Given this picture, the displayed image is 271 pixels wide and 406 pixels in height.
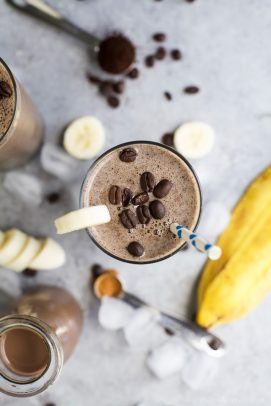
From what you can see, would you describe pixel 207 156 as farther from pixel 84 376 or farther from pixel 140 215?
pixel 84 376

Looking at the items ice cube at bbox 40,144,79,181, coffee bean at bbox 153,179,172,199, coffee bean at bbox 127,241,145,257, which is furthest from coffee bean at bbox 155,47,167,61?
coffee bean at bbox 127,241,145,257

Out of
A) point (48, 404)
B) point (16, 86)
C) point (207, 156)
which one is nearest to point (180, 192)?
point (207, 156)

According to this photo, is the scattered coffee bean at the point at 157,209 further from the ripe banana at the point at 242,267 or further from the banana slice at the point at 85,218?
the ripe banana at the point at 242,267

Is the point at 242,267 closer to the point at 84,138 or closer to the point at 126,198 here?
→ the point at 126,198

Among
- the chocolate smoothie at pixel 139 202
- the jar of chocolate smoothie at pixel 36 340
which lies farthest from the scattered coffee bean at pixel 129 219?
the jar of chocolate smoothie at pixel 36 340

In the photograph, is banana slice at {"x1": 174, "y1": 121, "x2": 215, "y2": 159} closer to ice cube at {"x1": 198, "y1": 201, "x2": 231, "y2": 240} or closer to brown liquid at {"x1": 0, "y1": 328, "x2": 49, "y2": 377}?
ice cube at {"x1": 198, "y1": 201, "x2": 231, "y2": 240}

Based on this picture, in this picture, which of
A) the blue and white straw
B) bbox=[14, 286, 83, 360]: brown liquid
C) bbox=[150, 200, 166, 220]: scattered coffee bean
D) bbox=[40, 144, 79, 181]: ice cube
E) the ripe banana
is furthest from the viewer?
bbox=[40, 144, 79, 181]: ice cube

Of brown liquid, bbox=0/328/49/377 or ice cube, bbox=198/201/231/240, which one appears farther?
ice cube, bbox=198/201/231/240
